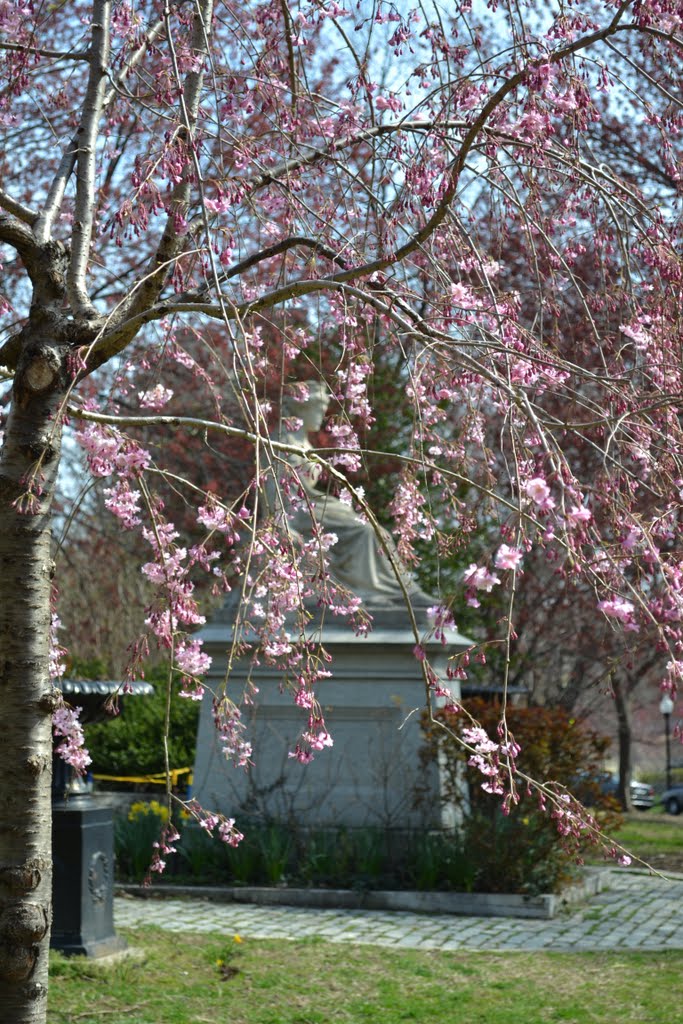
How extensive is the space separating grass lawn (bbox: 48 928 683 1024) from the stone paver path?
37 cm

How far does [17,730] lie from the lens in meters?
4.08

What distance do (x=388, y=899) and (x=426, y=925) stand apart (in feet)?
2.25

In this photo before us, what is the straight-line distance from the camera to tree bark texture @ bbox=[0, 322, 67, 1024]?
13.1 ft

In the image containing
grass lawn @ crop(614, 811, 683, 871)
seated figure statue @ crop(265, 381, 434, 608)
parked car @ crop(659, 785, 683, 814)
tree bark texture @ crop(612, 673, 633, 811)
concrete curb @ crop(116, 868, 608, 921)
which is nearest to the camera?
concrete curb @ crop(116, 868, 608, 921)

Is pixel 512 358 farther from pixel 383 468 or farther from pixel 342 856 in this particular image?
pixel 383 468

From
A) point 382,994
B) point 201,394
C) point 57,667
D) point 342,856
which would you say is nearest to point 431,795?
point 342,856

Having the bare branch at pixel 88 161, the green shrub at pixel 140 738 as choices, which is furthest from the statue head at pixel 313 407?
the bare branch at pixel 88 161

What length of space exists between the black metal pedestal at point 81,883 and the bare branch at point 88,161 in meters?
3.24

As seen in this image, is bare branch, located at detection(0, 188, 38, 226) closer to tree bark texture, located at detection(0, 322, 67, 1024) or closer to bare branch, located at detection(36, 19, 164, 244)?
bare branch, located at detection(36, 19, 164, 244)

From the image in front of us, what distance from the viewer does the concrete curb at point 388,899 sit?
27.0 feet

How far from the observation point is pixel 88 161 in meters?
4.78

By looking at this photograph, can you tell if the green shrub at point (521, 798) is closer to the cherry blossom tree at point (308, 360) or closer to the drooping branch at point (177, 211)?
the cherry blossom tree at point (308, 360)

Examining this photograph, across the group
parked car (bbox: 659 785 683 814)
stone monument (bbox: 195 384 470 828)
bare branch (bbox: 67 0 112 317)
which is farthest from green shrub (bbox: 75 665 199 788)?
parked car (bbox: 659 785 683 814)

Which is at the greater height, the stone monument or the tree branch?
the tree branch
